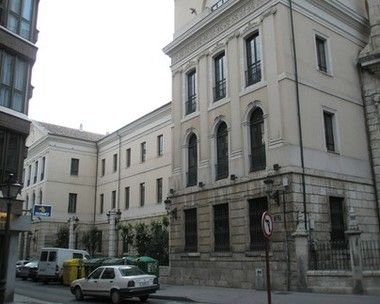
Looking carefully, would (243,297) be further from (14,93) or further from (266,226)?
(14,93)

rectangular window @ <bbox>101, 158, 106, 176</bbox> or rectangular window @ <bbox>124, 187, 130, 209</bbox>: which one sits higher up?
rectangular window @ <bbox>101, 158, 106, 176</bbox>

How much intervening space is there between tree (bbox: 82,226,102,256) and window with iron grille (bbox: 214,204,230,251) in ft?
77.1

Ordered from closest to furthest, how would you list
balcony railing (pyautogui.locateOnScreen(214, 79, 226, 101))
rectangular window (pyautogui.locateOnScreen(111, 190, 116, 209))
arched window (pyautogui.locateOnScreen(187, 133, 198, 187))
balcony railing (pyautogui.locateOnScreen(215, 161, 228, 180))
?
balcony railing (pyautogui.locateOnScreen(215, 161, 228, 180)) → balcony railing (pyautogui.locateOnScreen(214, 79, 226, 101)) → arched window (pyautogui.locateOnScreen(187, 133, 198, 187)) → rectangular window (pyautogui.locateOnScreen(111, 190, 116, 209))

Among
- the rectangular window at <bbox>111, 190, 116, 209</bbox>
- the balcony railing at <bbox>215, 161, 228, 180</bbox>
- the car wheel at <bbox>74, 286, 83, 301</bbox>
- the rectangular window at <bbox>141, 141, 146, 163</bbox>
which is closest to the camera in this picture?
the car wheel at <bbox>74, 286, 83, 301</bbox>

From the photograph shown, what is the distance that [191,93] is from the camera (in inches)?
1068

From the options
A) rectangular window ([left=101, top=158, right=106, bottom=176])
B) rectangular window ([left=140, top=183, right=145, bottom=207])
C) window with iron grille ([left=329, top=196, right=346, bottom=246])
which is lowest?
window with iron grille ([left=329, top=196, right=346, bottom=246])

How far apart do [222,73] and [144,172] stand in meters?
17.6

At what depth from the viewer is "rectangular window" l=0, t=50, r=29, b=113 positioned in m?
19.4

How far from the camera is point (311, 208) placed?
19719 mm

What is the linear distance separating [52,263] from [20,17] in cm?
1529

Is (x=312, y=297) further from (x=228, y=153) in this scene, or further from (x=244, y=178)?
(x=228, y=153)

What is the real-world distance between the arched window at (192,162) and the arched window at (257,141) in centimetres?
464

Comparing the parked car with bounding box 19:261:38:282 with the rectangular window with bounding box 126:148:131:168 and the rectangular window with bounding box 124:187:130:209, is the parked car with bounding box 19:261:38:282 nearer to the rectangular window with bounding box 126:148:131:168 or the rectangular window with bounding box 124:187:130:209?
the rectangular window with bounding box 124:187:130:209

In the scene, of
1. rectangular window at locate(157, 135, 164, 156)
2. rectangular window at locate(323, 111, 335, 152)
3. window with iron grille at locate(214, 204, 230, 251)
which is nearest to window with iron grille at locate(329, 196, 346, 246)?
rectangular window at locate(323, 111, 335, 152)
